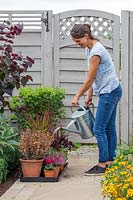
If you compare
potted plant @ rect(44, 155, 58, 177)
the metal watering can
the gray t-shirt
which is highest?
the gray t-shirt

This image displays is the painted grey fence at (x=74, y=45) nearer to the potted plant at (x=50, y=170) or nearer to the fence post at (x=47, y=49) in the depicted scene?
the fence post at (x=47, y=49)

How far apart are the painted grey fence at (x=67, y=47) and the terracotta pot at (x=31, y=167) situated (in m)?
2.05

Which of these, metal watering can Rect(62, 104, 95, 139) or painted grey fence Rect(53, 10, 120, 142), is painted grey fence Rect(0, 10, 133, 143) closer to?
painted grey fence Rect(53, 10, 120, 142)

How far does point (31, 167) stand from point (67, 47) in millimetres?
2548

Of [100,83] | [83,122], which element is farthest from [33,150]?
[100,83]

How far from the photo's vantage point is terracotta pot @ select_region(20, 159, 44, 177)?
5.76 meters

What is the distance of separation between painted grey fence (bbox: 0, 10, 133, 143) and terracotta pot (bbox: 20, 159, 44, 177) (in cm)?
205

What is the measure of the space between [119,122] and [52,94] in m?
1.19

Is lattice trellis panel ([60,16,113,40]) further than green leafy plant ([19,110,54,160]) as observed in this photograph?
Yes

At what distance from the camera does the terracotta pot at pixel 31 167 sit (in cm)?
576

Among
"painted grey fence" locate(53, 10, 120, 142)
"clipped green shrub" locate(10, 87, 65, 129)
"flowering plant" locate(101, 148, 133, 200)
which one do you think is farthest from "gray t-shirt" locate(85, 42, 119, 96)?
"painted grey fence" locate(53, 10, 120, 142)

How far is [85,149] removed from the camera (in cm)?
768

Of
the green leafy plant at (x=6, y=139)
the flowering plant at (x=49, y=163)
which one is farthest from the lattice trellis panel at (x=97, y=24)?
the flowering plant at (x=49, y=163)

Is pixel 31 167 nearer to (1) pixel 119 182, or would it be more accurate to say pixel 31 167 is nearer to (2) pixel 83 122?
(2) pixel 83 122
